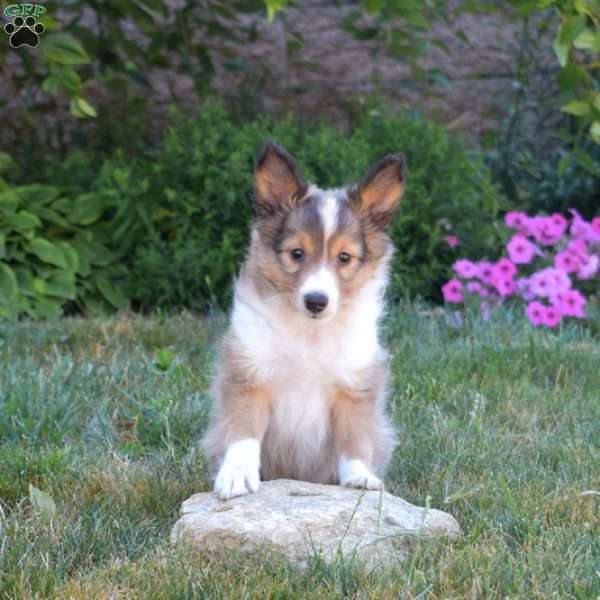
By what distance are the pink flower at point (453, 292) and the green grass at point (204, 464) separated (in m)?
0.25

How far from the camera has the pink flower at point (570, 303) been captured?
720 cm

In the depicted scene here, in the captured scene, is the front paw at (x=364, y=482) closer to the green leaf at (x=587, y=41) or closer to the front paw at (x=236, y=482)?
the front paw at (x=236, y=482)

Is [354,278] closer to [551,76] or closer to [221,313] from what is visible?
[221,313]

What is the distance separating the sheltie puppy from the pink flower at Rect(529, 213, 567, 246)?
12.3 ft

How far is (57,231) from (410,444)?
3.99 metres

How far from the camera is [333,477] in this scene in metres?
4.30

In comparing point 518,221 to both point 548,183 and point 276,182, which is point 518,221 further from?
point 276,182

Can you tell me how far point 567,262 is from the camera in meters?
7.63

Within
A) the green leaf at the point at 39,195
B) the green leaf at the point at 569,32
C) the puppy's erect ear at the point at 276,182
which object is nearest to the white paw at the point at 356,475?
the puppy's erect ear at the point at 276,182

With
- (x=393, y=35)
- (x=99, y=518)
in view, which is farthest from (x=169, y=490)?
(x=393, y=35)

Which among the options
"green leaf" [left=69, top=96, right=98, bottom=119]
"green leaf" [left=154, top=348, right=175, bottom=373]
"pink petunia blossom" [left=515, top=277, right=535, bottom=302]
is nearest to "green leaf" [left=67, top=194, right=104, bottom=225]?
"green leaf" [left=69, top=96, right=98, bottom=119]

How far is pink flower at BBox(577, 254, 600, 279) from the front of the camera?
7602 millimetres

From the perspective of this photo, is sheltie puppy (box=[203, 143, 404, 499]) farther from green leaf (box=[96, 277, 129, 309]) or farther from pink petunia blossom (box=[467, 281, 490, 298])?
green leaf (box=[96, 277, 129, 309])

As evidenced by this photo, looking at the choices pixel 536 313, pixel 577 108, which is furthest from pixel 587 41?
pixel 536 313
